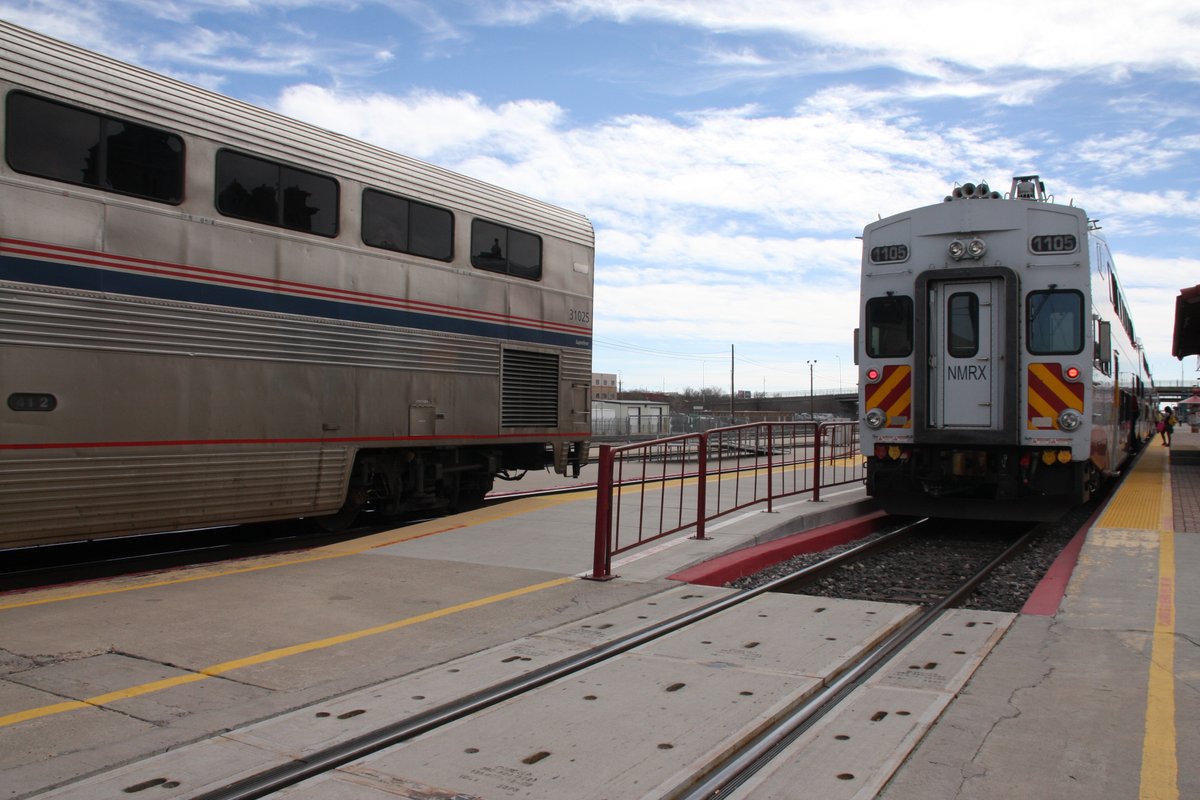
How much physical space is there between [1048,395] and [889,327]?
198 cm

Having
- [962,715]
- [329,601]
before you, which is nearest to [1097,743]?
[962,715]

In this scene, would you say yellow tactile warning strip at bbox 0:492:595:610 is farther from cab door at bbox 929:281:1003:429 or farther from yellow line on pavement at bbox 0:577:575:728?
cab door at bbox 929:281:1003:429

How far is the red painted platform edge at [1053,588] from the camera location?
6543 mm

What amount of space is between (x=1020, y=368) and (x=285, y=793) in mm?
9604

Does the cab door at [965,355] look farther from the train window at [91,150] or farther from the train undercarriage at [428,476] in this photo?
the train window at [91,150]

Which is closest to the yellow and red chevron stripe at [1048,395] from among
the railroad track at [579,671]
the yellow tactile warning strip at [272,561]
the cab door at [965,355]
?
the cab door at [965,355]

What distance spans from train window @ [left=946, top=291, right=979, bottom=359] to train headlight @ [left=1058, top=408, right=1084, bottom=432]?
119 cm

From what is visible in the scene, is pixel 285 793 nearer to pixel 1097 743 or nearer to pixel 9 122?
pixel 1097 743

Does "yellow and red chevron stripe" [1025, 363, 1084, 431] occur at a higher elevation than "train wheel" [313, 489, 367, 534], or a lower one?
higher

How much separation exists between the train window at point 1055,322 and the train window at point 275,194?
25.5 ft

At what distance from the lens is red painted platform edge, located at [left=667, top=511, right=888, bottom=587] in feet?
25.4

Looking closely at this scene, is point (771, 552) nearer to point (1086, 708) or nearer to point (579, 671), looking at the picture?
point (579, 671)

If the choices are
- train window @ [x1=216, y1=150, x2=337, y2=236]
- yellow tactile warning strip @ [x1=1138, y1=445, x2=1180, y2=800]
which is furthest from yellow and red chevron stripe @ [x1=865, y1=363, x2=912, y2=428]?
train window @ [x1=216, y1=150, x2=337, y2=236]

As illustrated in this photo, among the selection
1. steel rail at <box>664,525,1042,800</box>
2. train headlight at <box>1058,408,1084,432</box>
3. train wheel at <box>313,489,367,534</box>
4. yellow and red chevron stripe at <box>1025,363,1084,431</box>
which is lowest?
steel rail at <box>664,525,1042,800</box>
